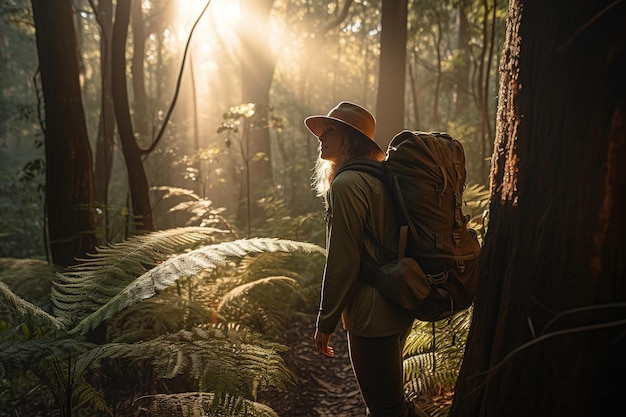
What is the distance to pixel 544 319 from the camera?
1573 mm

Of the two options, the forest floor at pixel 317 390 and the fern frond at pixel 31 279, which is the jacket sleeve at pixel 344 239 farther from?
the fern frond at pixel 31 279

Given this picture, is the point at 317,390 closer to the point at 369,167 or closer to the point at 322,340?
the point at 322,340

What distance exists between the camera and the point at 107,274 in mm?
3273

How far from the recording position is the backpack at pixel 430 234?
7.40 feet

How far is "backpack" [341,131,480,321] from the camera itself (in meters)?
2.26

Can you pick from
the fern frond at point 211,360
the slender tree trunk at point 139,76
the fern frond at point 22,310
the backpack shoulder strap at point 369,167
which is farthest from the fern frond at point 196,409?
the slender tree trunk at point 139,76

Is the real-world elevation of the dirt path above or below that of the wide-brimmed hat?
below

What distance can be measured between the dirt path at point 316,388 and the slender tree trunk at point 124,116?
2.47m

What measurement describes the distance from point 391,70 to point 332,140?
4509 millimetres

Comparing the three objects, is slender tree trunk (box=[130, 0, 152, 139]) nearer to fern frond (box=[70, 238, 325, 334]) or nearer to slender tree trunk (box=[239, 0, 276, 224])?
slender tree trunk (box=[239, 0, 276, 224])

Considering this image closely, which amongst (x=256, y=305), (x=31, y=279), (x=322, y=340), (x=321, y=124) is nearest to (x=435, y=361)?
(x=322, y=340)

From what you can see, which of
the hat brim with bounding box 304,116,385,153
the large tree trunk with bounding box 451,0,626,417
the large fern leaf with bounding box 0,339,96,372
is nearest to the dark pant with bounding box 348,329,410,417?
the large tree trunk with bounding box 451,0,626,417

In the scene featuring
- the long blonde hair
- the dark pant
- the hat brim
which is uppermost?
the hat brim

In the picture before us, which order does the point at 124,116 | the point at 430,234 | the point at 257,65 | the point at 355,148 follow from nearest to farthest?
the point at 430,234 < the point at 355,148 < the point at 124,116 < the point at 257,65
